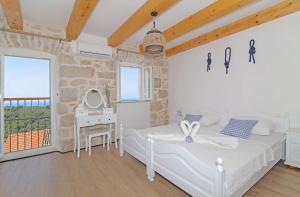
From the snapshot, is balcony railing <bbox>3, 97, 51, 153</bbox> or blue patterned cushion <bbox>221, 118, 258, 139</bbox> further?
balcony railing <bbox>3, 97, 51, 153</bbox>

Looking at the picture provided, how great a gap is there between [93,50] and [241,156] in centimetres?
324

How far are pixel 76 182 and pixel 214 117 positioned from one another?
2757mm

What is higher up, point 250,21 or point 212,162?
point 250,21

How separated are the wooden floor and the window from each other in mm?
1836

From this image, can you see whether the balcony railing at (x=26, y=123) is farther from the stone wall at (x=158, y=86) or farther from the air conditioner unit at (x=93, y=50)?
the stone wall at (x=158, y=86)

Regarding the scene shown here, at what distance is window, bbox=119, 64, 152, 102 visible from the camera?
4241mm

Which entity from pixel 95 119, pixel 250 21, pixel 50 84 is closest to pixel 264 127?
pixel 250 21

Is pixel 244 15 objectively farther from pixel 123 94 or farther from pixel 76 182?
pixel 76 182

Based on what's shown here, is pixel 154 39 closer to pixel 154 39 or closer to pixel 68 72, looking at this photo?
pixel 154 39

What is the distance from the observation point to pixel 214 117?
347cm

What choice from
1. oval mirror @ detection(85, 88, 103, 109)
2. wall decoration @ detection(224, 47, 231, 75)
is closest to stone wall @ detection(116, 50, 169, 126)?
oval mirror @ detection(85, 88, 103, 109)

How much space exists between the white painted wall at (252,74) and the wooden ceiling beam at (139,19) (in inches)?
70.7

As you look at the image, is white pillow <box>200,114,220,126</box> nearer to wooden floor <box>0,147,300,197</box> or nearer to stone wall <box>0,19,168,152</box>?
wooden floor <box>0,147,300,197</box>

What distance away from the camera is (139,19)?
2584 millimetres
